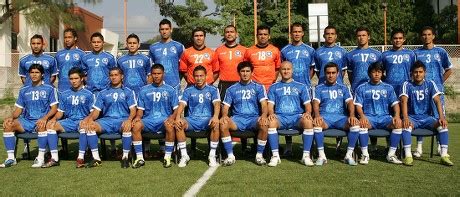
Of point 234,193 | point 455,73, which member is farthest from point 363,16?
point 234,193

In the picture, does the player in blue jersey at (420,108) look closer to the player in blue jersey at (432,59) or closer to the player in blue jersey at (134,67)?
the player in blue jersey at (432,59)

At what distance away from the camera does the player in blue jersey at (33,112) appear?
681 centimetres

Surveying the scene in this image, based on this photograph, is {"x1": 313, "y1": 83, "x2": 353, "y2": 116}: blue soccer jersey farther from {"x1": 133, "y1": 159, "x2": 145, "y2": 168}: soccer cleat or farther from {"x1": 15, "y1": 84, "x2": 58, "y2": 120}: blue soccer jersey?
{"x1": 15, "y1": 84, "x2": 58, "y2": 120}: blue soccer jersey

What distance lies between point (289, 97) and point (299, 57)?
31.9 inches

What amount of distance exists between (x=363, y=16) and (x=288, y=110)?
26066mm

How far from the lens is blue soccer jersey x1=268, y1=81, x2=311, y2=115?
22.5 feet

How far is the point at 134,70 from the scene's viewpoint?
24.4 ft

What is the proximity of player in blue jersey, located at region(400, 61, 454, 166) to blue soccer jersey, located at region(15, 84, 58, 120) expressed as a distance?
4.97 meters

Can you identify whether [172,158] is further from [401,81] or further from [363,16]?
[363,16]

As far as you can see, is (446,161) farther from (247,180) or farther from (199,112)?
(199,112)

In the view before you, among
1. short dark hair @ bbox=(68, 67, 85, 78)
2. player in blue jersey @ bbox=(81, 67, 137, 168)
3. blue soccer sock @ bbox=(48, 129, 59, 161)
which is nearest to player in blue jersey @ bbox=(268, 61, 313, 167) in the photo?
player in blue jersey @ bbox=(81, 67, 137, 168)

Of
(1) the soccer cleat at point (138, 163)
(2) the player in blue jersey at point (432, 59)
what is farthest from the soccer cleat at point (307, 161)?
(1) the soccer cleat at point (138, 163)

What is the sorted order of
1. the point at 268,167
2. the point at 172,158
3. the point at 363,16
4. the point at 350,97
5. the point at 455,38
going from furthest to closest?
1. the point at 363,16
2. the point at 455,38
3. the point at 172,158
4. the point at 350,97
5. the point at 268,167

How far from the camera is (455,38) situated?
27.0 m
